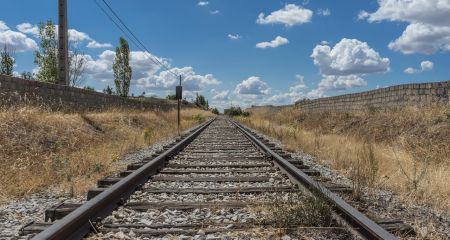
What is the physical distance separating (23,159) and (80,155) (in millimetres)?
1403

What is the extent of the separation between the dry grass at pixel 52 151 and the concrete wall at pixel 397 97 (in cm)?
1018

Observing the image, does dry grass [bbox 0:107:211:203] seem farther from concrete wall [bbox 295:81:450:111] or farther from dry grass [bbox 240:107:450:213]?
concrete wall [bbox 295:81:450:111]

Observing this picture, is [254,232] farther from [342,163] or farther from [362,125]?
[362,125]

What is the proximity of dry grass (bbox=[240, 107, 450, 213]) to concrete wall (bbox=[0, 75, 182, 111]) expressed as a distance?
25.2 feet

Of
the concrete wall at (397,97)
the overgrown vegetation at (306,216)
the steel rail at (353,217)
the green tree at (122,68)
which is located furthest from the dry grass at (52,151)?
the green tree at (122,68)

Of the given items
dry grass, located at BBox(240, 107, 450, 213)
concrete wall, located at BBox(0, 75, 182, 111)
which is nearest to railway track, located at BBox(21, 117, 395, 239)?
dry grass, located at BBox(240, 107, 450, 213)

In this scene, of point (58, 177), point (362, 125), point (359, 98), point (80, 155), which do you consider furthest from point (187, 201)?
point (359, 98)

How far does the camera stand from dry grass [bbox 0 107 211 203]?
613 cm

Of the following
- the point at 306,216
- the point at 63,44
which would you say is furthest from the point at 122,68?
the point at 306,216

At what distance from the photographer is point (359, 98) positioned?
24406 millimetres

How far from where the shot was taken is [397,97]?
18.8m

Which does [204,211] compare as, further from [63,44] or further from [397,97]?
[397,97]

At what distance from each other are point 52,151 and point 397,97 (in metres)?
14.9

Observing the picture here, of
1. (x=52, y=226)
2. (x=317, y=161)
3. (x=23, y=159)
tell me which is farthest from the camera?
(x=317, y=161)
